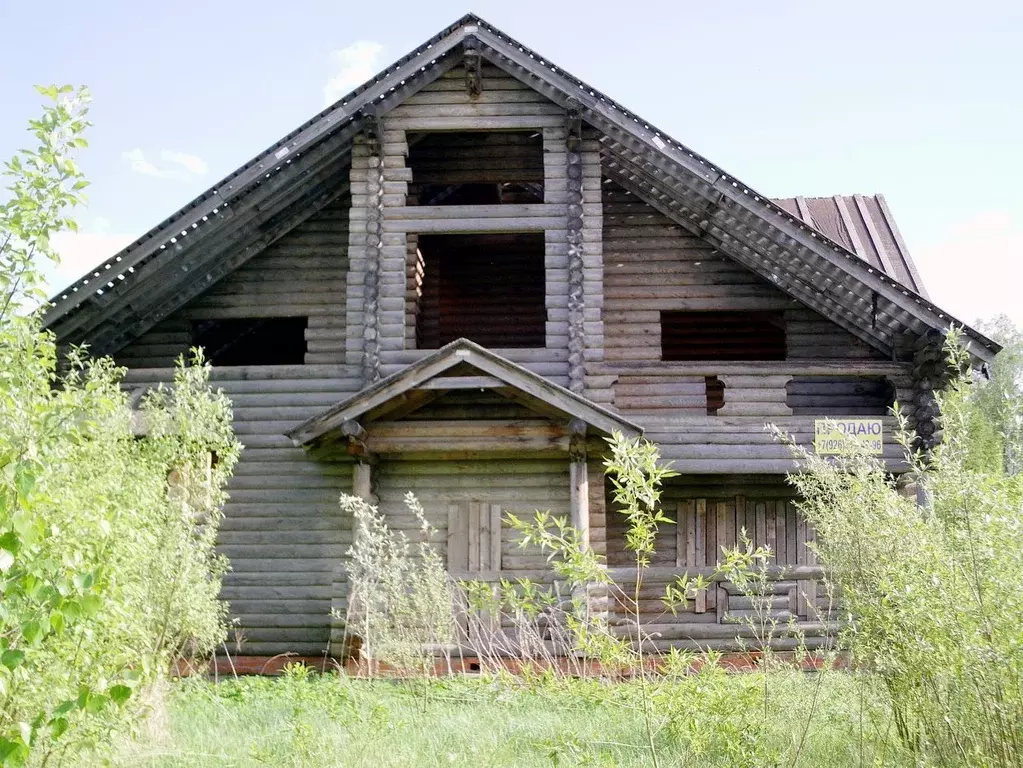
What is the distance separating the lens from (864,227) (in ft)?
54.0

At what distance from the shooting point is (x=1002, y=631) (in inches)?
199

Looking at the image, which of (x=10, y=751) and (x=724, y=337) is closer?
(x=10, y=751)

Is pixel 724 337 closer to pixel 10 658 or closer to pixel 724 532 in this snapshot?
pixel 724 532

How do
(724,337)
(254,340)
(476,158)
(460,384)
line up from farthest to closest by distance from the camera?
(254,340), (724,337), (476,158), (460,384)

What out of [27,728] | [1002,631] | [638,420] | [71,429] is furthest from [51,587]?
[638,420]

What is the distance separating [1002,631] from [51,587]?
4744 millimetres

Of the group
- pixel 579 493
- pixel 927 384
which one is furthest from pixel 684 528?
pixel 927 384

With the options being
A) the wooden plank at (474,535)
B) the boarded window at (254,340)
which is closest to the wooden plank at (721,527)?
the wooden plank at (474,535)

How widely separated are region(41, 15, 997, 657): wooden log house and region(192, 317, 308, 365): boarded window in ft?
2.42

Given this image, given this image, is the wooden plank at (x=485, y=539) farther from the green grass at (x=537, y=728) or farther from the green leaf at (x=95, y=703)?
the green leaf at (x=95, y=703)

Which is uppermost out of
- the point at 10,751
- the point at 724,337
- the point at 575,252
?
the point at 575,252

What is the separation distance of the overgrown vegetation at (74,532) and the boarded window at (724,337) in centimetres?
946

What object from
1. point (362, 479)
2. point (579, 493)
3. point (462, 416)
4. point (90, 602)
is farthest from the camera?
point (462, 416)

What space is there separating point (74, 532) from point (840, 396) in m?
11.9
